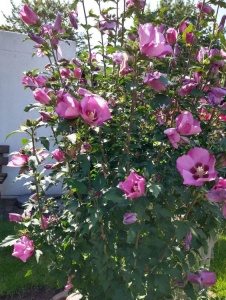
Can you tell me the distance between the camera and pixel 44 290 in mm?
3166

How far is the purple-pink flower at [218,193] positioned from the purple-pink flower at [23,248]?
82cm

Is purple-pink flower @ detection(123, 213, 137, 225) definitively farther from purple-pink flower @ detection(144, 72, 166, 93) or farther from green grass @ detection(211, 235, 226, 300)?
green grass @ detection(211, 235, 226, 300)

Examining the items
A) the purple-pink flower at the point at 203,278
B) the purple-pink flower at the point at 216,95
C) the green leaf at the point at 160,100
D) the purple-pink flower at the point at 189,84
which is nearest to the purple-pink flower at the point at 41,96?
the green leaf at the point at 160,100

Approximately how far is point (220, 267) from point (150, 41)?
248 cm

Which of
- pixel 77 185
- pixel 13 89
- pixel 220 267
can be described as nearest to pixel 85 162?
pixel 77 185

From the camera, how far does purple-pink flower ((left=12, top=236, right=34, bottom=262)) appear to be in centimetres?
196

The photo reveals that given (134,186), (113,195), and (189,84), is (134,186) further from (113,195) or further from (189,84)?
(189,84)

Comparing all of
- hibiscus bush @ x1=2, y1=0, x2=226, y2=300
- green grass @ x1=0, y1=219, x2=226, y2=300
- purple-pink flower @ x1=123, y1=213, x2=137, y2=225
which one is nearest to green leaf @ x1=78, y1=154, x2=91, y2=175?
hibiscus bush @ x1=2, y1=0, x2=226, y2=300

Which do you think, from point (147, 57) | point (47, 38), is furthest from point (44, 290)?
point (147, 57)

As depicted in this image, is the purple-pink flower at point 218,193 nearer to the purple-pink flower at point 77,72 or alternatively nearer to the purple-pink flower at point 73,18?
the purple-pink flower at point 77,72

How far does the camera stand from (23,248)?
196cm

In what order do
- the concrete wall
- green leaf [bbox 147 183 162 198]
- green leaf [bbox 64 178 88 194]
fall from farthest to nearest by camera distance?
the concrete wall
green leaf [bbox 64 178 88 194]
green leaf [bbox 147 183 162 198]

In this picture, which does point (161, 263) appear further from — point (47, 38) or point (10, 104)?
point (10, 104)

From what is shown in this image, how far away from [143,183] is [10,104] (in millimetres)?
4469
